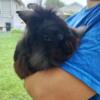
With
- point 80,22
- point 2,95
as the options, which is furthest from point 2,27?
point 80,22

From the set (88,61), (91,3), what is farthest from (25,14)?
(91,3)

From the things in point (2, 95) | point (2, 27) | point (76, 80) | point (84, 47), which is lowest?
point (2, 27)

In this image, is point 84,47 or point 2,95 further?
point 2,95

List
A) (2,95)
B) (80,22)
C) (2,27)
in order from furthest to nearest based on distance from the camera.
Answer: (2,27)
(2,95)
(80,22)

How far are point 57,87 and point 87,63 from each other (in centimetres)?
14

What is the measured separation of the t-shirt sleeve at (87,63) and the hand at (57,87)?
2cm

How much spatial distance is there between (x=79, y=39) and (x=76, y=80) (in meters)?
0.16

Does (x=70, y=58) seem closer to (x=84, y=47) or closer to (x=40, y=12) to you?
(x=84, y=47)

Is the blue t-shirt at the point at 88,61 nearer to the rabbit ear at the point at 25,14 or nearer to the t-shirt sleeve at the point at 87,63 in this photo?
the t-shirt sleeve at the point at 87,63

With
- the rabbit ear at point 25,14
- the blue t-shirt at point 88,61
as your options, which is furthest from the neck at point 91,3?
the rabbit ear at point 25,14

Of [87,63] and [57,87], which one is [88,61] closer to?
[87,63]

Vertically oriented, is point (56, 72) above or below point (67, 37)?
below

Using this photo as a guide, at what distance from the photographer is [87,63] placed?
132cm

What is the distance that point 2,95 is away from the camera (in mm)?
3977
